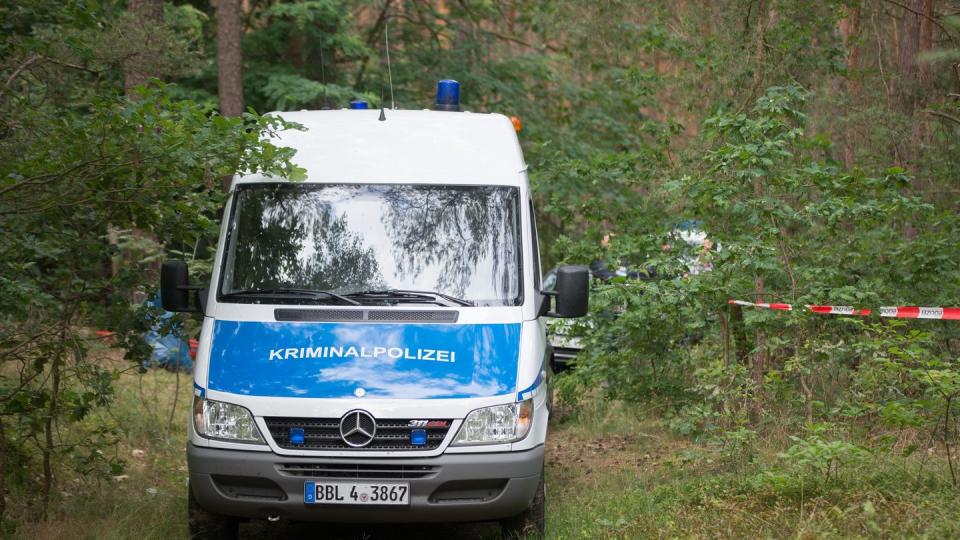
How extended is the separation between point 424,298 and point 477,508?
127 cm

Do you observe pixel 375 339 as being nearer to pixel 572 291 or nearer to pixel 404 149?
pixel 572 291

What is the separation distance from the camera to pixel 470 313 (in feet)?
19.8

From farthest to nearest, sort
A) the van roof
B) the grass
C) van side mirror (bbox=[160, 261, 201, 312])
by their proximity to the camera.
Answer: the van roof, van side mirror (bbox=[160, 261, 201, 312]), the grass

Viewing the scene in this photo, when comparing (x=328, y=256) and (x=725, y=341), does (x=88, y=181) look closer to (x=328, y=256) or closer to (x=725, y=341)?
(x=328, y=256)

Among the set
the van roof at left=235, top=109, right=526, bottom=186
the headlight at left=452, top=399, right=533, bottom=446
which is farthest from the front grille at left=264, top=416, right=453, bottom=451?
the van roof at left=235, top=109, right=526, bottom=186

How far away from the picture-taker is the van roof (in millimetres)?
6648

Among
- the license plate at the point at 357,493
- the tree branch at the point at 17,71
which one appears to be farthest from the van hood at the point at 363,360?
the tree branch at the point at 17,71

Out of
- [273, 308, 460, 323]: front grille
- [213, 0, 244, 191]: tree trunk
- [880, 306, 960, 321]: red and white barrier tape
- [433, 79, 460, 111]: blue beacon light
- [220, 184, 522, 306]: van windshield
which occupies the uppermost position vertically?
[213, 0, 244, 191]: tree trunk

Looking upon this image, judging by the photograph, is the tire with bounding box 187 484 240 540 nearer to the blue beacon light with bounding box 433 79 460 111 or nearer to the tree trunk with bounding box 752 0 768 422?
the blue beacon light with bounding box 433 79 460 111

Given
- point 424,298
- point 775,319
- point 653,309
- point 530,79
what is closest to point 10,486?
point 424,298

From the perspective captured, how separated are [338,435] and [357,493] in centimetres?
33

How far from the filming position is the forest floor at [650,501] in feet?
18.1

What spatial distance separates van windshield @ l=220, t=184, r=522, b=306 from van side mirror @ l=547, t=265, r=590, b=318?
0.31 m

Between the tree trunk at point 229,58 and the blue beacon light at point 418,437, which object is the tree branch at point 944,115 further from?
the tree trunk at point 229,58
